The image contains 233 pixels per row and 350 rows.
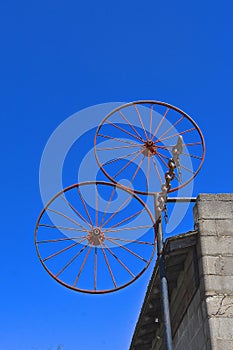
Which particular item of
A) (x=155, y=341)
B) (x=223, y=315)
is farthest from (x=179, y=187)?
(x=155, y=341)

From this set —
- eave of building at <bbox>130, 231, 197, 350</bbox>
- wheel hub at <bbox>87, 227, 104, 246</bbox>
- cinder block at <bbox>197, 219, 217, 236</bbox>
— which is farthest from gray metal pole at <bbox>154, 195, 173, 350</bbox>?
wheel hub at <bbox>87, 227, 104, 246</bbox>

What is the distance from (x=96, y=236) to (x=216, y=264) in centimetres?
231

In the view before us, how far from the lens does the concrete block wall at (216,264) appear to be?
26.8ft

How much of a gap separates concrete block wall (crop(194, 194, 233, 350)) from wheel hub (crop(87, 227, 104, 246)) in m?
1.81

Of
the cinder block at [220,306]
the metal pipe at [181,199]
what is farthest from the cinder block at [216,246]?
the metal pipe at [181,199]

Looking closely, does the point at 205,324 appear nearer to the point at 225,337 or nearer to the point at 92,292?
the point at 225,337

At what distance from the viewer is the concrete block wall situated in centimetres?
817

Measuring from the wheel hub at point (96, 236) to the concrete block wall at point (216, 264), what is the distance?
181 cm

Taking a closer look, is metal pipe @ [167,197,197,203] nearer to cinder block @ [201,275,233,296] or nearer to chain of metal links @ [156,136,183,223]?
chain of metal links @ [156,136,183,223]

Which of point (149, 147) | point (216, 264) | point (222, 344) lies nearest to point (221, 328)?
point (222, 344)

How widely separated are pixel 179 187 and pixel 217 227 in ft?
3.61

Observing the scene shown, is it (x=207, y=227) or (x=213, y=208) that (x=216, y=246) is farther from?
(x=213, y=208)

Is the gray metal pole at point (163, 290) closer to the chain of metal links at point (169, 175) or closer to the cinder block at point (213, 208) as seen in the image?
the chain of metal links at point (169, 175)

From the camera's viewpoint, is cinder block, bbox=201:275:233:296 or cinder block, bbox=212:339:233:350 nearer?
cinder block, bbox=212:339:233:350
